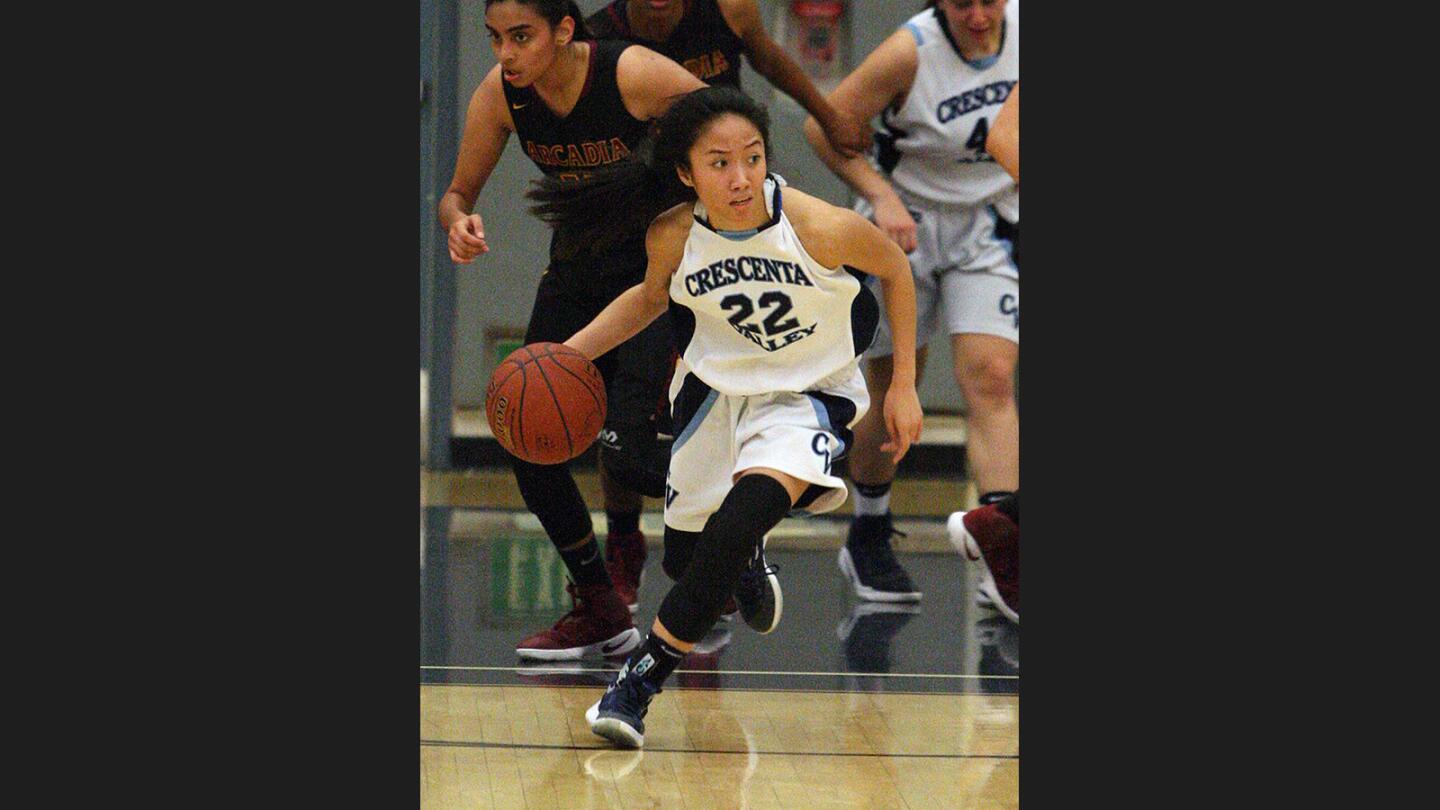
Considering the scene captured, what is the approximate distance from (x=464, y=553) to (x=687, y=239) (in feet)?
7.34

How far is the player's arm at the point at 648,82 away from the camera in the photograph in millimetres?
4262

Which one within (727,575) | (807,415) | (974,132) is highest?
(974,132)

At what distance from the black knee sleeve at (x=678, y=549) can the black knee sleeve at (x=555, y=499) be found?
388mm

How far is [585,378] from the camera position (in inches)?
157

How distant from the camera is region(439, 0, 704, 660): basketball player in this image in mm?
4156

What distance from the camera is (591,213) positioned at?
409 centimetres

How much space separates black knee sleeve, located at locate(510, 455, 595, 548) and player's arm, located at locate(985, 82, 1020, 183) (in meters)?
1.41

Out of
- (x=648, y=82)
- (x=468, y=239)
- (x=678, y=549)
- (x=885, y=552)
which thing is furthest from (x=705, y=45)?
(x=885, y=552)

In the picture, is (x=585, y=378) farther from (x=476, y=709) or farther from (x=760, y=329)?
(x=476, y=709)

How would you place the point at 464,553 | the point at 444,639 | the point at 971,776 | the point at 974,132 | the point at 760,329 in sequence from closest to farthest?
1. the point at 971,776
2. the point at 760,329
3. the point at 444,639
4. the point at 974,132
5. the point at 464,553

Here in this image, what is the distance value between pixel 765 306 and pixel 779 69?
1.04m

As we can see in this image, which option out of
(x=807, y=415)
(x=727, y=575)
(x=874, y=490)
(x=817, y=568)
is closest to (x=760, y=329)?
(x=807, y=415)

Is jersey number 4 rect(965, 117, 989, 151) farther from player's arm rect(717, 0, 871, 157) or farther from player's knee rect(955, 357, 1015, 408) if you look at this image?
player's knee rect(955, 357, 1015, 408)

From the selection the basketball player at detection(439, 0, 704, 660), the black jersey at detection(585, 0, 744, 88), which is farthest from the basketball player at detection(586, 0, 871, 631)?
→ the basketball player at detection(439, 0, 704, 660)
